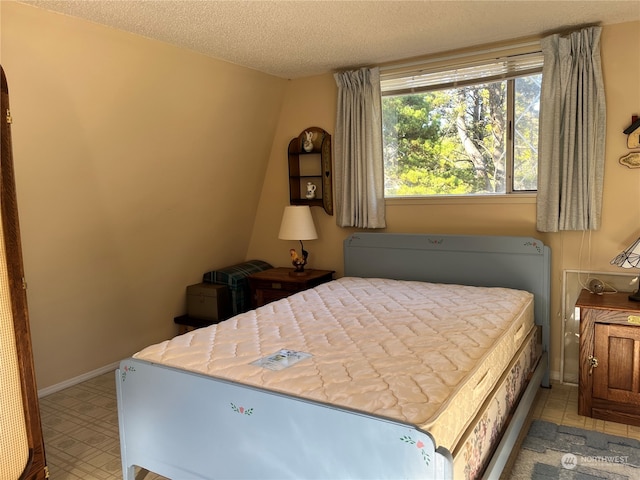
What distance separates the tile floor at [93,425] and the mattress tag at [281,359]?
92cm

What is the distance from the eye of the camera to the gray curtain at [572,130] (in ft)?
10.2

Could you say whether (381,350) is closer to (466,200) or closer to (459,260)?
(459,260)

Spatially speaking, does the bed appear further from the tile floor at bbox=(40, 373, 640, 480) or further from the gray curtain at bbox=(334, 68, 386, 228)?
the gray curtain at bbox=(334, 68, 386, 228)

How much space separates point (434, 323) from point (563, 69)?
6.13 ft

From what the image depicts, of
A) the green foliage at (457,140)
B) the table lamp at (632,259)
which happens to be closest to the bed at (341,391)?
the table lamp at (632,259)

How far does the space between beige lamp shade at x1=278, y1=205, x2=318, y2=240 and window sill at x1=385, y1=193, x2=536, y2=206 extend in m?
0.66

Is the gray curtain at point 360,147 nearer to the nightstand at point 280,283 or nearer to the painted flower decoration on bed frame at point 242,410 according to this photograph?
the nightstand at point 280,283

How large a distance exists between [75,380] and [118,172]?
1.56 m

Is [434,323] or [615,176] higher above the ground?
[615,176]

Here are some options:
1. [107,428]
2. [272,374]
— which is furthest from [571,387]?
[107,428]

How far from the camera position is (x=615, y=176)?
3166mm

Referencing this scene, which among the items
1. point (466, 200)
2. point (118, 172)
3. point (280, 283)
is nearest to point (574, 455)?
point (466, 200)

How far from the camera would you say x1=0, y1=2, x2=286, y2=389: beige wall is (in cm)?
271

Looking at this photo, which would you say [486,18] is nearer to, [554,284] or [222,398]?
[554,284]
